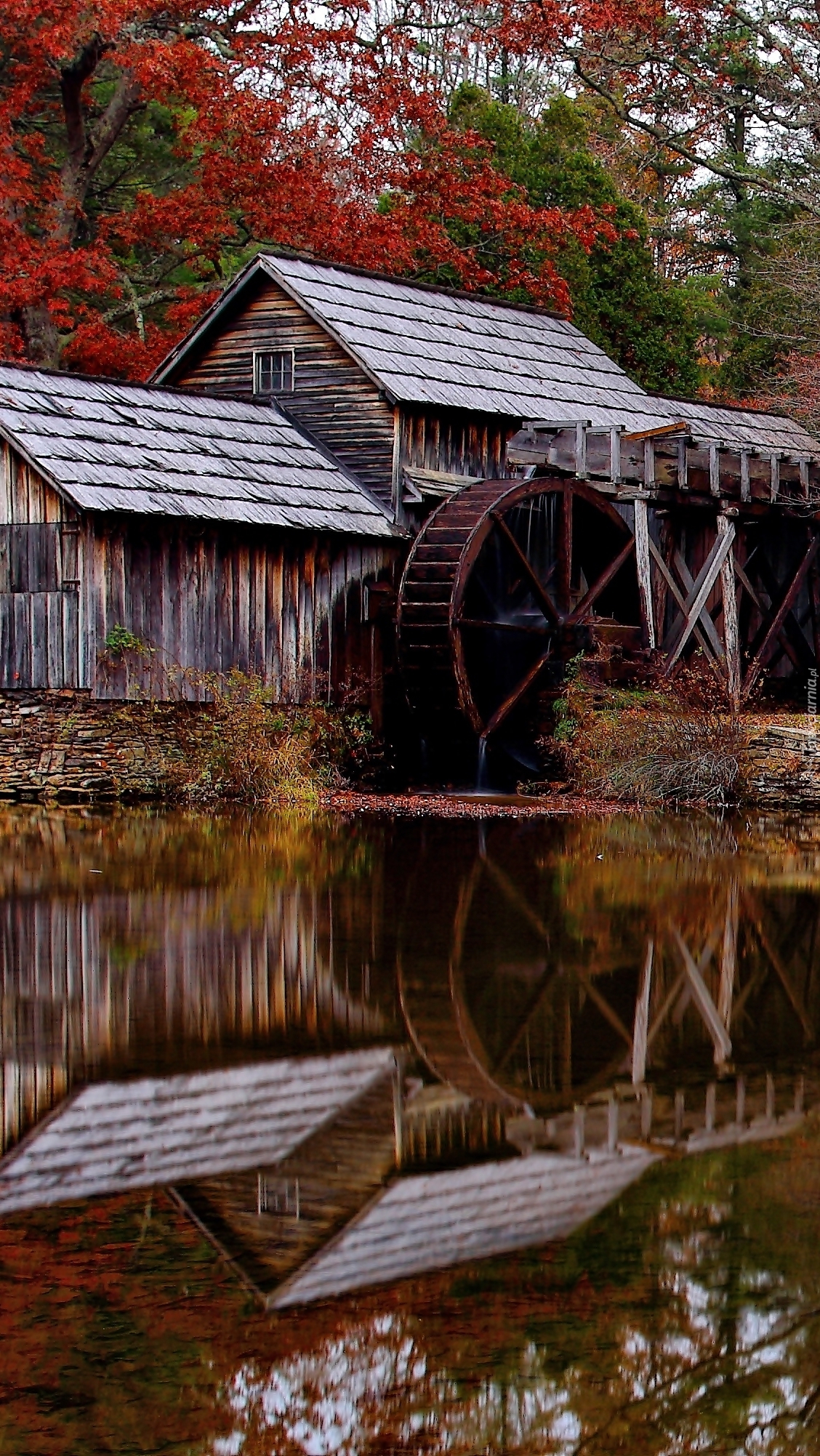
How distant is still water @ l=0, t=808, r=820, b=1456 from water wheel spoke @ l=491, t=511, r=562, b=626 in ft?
40.7

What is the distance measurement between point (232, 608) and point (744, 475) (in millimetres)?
7205

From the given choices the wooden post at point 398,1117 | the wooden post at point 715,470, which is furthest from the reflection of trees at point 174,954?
the wooden post at point 715,470

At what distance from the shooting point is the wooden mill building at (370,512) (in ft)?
70.7

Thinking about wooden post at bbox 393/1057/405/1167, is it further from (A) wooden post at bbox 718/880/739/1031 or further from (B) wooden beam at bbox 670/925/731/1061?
(A) wooden post at bbox 718/880/739/1031

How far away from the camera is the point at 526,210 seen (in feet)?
111

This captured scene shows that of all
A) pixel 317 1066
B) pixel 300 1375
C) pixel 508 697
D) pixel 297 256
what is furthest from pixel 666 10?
pixel 300 1375

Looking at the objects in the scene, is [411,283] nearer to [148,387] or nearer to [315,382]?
[315,382]

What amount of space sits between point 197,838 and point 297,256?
41.6ft

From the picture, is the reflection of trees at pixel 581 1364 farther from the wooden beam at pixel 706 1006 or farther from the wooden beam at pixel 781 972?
the wooden beam at pixel 781 972

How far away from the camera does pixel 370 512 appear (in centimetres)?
2480

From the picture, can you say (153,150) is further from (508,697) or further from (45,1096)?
(45,1096)

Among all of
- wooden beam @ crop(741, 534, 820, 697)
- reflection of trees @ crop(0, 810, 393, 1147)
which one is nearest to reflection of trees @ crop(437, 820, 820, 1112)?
reflection of trees @ crop(0, 810, 393, 1147)

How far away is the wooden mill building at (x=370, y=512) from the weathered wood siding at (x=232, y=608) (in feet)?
0.11

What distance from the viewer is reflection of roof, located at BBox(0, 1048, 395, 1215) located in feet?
20.5
